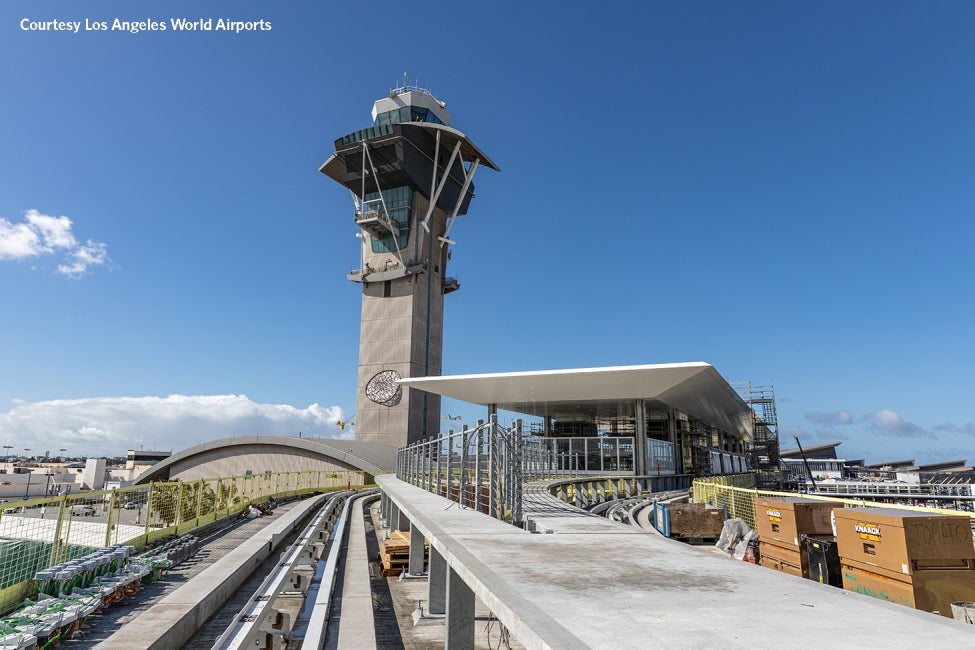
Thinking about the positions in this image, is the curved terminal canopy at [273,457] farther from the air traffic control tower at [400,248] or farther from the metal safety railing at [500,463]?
the metal safety railing at [500,463]

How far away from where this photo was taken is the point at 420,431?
53.2 metres

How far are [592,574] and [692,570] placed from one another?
88cm

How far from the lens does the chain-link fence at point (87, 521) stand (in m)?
7.87

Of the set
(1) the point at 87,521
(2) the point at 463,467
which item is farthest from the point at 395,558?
(1) the point at 87,521

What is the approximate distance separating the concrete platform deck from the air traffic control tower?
46519mm

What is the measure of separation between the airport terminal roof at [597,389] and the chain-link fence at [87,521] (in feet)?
51.9

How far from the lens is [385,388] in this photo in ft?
171

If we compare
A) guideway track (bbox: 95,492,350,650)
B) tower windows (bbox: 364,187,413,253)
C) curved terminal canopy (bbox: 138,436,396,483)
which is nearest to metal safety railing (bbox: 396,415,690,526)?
guideway track (bbox: 95,492,350,650)

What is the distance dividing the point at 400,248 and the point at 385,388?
13.5m

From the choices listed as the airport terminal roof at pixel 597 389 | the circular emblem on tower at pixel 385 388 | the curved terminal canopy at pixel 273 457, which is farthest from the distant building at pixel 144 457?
the airport terminal roof at pixel 597 389

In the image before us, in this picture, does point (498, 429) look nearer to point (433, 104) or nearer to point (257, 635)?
point (257, 635)

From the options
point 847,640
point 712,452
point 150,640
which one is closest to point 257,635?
point 150,640

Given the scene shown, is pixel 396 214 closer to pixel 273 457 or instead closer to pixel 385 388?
pixel 385 388

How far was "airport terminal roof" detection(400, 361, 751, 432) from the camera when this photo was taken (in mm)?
28375
